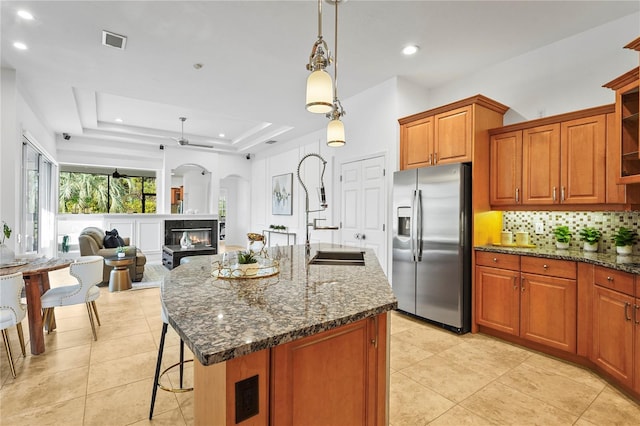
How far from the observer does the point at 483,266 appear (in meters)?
3.23

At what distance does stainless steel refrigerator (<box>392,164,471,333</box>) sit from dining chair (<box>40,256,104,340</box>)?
3.24 m

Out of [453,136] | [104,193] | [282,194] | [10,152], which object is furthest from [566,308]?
[104,193]

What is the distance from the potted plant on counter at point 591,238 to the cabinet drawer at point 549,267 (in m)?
0.39

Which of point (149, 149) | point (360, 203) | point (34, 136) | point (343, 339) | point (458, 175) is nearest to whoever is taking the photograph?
point (343, 339)

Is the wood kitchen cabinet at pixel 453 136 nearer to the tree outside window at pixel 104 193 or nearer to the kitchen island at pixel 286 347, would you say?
the kitchen island at pixel 286 347

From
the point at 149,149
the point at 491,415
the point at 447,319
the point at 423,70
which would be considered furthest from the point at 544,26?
the point at 149,149

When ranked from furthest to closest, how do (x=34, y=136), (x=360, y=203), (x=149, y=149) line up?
(x=149, y=149) → (x=34, y=136) → (x=360, y=203)

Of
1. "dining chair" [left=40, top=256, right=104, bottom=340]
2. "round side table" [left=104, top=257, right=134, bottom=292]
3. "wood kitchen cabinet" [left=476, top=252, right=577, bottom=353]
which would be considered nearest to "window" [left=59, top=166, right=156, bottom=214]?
"round side table" [left=104, top=257, right=134, bottom=292]

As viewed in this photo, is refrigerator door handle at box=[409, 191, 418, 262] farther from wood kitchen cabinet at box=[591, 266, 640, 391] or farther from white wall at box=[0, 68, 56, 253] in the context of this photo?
white wall at box=[0, 68, 56, 253]

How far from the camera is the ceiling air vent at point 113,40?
2.96m

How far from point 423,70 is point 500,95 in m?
0.93

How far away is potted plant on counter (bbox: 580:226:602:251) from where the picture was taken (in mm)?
2845

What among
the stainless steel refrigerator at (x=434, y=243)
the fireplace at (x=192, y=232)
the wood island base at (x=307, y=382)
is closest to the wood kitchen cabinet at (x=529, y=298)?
the stainless steel refrigerator at (x=434, y=243)

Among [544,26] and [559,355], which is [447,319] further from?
[544,26]
